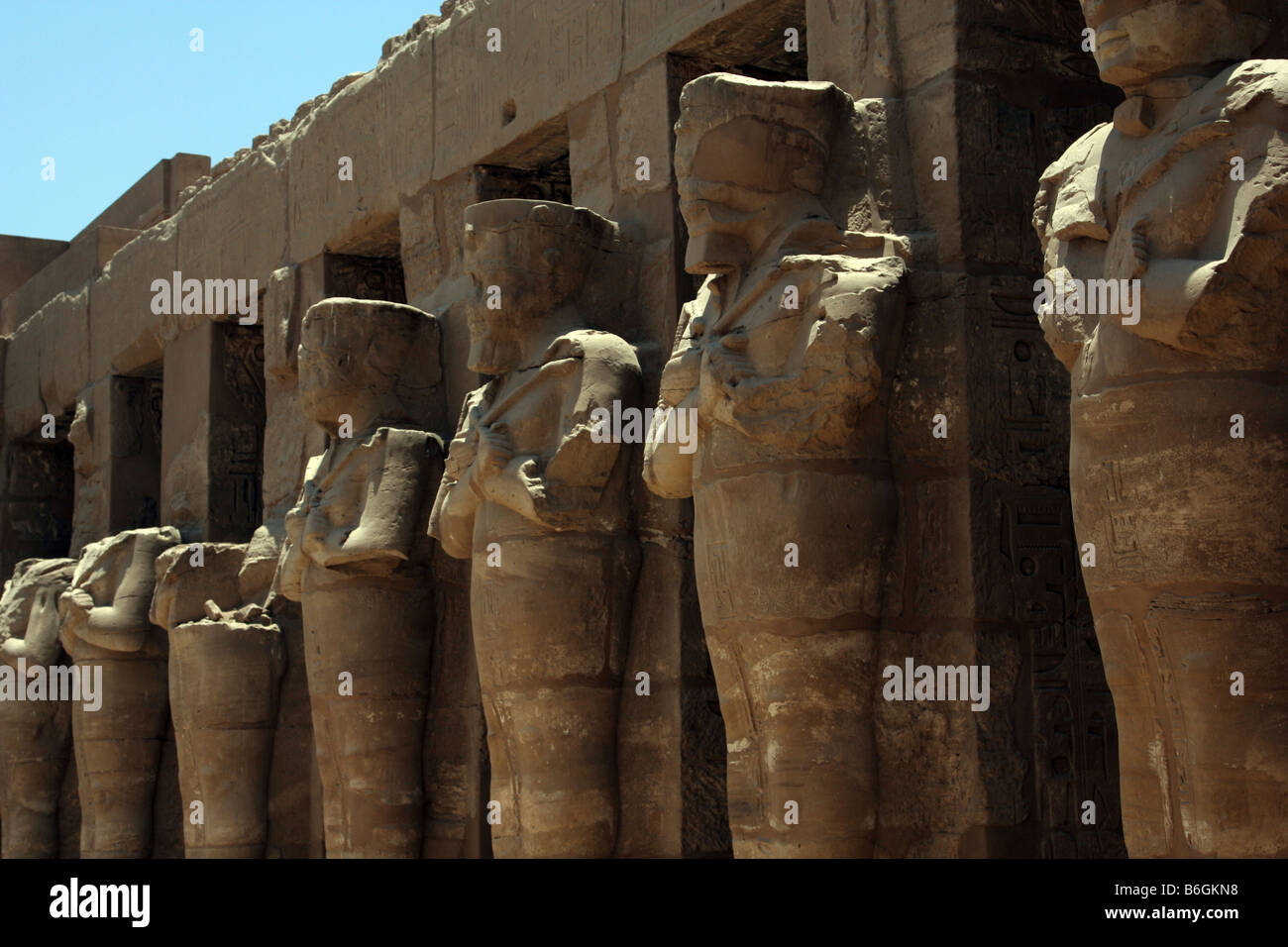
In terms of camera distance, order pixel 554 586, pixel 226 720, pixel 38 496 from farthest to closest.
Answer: pixel 38 496 < pixel 226 720 < pixel 554 586

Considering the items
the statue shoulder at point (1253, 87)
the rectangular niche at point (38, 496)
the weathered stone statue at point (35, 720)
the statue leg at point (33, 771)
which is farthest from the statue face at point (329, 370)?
the rectangular niche at point (38, 496)

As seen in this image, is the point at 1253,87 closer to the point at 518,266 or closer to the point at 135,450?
the point at 518,266

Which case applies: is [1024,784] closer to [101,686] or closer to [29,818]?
[101,686]

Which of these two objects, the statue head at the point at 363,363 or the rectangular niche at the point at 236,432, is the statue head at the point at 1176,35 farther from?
the rectangular niche at the point at 236,432

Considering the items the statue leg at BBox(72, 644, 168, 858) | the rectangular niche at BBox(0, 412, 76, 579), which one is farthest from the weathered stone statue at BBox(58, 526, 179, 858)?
the rectangular niche at BBox(0, 412, 76, 579)

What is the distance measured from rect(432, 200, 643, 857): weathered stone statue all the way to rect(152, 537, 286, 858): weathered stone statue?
2192mm

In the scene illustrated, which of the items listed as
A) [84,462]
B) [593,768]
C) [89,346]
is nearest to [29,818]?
[84,462]

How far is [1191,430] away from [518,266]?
119 inches

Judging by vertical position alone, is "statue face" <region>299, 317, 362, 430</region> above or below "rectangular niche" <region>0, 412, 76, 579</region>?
below

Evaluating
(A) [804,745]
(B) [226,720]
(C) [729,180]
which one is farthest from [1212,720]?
(B) [226,720]

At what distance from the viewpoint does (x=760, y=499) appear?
551 cm

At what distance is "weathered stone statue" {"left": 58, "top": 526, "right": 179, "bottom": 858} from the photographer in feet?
32.2

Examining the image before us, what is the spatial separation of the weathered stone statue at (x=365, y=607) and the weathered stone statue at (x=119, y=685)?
229cm

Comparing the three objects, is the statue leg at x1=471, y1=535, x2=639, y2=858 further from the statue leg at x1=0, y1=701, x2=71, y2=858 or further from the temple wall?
the statue leg at x1=0, y1=701, x2=71, y2=858
